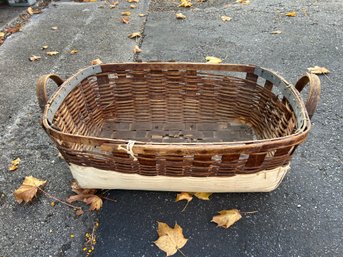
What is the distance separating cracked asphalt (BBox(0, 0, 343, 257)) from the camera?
1254mm

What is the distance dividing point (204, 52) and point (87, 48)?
40.7 inches

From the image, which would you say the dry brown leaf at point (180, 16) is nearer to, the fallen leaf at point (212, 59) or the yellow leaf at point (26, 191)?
the fallen leaf at point (212, 59)

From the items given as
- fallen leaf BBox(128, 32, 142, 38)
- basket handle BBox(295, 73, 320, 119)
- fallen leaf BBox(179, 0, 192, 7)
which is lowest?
fallen leaf BBox(128, 32, 142, 38)

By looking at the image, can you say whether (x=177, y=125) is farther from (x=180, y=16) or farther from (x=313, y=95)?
(x=180, y=16)

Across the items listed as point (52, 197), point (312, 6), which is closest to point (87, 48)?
point (52, 197)

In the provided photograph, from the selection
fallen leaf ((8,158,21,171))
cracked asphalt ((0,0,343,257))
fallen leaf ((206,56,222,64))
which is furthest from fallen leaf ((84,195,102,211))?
fallen leaf ((206,56,222,64))

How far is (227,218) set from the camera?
50.9 inches

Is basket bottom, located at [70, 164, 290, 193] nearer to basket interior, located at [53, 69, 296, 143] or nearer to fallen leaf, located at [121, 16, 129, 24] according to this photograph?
basket interior, located at [53, 69, 296, 143]

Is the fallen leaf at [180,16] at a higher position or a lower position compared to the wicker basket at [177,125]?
lower

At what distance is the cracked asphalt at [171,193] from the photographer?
1254mm

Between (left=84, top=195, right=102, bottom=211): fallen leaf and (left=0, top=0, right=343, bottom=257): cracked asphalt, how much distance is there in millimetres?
29

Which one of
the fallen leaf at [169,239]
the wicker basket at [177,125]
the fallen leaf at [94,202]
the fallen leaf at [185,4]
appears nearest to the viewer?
the wicker basket at [177,125]

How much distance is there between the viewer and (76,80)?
1.52 metres

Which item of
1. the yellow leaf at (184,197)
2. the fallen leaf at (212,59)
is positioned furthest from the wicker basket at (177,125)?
the fallen leaf at (212,59)
